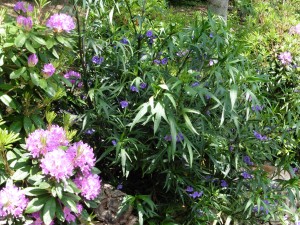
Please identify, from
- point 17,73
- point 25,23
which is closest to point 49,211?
point 17,73

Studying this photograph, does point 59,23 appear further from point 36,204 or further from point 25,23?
point 36,204

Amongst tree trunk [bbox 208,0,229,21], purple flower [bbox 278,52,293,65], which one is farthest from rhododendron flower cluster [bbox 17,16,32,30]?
tree trunk [bbox 208,0,229,21]

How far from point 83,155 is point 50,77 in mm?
565

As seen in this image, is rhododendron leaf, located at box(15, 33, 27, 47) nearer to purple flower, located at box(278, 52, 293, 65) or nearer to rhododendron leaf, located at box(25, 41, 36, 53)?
rhododendron leaf, located at box(25, 41, 36, 53)

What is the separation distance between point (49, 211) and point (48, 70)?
2.60 ft

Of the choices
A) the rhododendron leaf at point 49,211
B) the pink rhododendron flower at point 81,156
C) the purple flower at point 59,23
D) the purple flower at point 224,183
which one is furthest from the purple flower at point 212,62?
the rhododendron leaf at point 49,211

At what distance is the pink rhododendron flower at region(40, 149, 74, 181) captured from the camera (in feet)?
6.55

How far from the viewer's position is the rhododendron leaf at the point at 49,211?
200 cm

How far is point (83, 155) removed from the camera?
214 cm

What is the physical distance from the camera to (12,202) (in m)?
2.00

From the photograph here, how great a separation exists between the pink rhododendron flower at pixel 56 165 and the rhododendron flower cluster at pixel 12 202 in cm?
17

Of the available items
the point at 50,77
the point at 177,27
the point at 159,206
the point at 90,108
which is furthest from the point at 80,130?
the point at 177,27

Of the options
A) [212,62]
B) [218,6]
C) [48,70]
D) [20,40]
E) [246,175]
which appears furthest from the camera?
[218,6]

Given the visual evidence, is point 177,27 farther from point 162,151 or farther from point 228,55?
point 162,151
